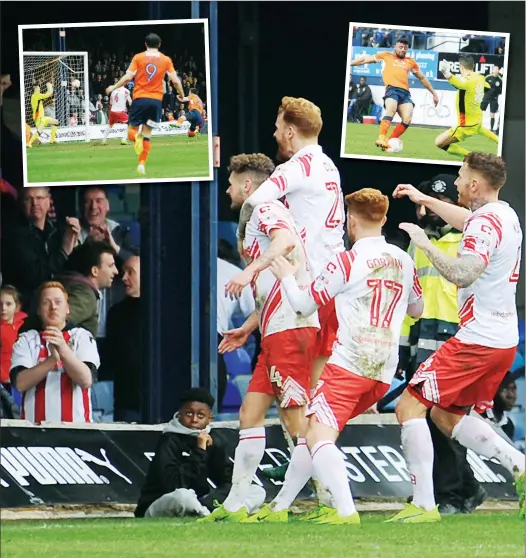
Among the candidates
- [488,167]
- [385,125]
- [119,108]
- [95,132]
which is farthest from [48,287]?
[488,167]

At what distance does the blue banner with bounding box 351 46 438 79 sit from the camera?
11.9 m

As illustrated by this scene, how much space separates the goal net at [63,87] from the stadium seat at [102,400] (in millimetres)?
1688

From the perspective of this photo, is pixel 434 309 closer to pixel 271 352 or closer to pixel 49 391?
pixel 271 352

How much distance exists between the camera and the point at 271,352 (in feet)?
30.9

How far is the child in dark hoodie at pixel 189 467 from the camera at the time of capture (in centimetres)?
1032

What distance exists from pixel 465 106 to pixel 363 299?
3454 mm

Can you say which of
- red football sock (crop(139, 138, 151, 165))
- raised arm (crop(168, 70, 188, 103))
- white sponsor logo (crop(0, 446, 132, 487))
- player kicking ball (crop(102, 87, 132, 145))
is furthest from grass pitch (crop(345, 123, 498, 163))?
white sponsor logo (crop(0, 446, 132, 487))

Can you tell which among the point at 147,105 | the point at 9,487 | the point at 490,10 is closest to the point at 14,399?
the point at 9,487

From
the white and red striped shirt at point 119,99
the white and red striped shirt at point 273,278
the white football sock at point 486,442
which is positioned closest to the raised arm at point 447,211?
the white and red striped shirt at point 273,278

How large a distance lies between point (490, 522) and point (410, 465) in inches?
22.4

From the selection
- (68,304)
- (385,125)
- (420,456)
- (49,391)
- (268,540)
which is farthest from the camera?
(385,125)

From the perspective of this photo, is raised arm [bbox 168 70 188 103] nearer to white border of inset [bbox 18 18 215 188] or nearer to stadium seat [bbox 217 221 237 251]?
white border of inset [bbox 18 18 215 188]

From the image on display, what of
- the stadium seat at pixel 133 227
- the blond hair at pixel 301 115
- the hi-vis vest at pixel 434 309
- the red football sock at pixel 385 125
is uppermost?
the blond hair at pixel 301 115

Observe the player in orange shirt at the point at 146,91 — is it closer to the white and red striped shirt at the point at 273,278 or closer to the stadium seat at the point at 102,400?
the stadium seat at the point at 102,400
